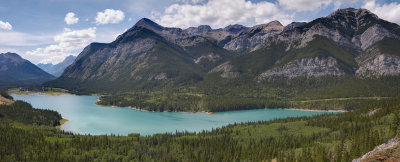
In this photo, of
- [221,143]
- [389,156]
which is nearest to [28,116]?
[221,143]

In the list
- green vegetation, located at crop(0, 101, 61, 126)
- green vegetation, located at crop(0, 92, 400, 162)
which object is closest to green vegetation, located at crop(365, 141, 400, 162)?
green vegetation, located at crop(0, 92, 400, 162)

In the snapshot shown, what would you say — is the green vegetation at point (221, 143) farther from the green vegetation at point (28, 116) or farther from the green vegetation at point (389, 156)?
the green vegetation at point (389, 156)

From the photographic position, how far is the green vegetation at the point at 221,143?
313ft

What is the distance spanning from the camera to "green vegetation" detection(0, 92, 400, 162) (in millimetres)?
95312

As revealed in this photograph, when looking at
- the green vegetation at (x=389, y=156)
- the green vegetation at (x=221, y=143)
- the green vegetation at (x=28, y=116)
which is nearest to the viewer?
the green vegetation at (x=389, y=156)

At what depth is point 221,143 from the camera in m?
113

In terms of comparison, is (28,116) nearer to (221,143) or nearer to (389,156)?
(221,143)

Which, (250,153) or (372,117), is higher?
(372,117)

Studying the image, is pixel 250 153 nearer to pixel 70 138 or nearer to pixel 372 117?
pixel 372 117

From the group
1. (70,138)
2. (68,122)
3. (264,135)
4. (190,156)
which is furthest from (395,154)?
(68,122)

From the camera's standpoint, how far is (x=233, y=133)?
13288 centimetres

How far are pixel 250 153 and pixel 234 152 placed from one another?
24.1 feet

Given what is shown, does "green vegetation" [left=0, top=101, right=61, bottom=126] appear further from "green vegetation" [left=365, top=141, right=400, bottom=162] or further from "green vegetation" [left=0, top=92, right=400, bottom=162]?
"green vegetation" [left=365, top=141, right=400, bottom=162]

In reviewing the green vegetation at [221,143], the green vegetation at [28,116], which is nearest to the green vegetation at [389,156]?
the green vegetation at [221,143]
